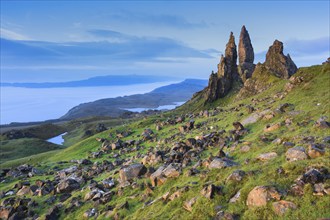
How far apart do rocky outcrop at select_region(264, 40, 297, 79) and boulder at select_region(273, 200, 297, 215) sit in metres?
110

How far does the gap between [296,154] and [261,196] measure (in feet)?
23.2

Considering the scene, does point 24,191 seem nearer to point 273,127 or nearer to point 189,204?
point 189,204

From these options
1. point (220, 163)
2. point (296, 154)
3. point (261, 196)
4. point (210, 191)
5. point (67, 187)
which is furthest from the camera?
point (67, 187)

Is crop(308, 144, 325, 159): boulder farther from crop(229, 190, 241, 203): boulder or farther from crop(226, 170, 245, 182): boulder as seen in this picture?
crop(229, 190, 241, 203): boulder

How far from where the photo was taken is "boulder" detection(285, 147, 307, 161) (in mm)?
24188

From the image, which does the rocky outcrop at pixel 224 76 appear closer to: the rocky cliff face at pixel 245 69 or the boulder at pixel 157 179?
the rocky cliff face at pixel 245 69

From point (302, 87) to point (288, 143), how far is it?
3301cm

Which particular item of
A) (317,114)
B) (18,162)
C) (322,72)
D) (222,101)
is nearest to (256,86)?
(222,101)

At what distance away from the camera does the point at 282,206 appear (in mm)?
18172

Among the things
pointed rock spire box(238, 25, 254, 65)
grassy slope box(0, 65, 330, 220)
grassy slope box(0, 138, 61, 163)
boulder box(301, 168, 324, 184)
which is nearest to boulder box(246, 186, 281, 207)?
grassy slope box(0, 65, 330, 220)

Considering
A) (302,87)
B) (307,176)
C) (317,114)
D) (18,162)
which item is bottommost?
(18,162)

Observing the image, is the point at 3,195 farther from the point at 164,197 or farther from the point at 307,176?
the point at 307,176

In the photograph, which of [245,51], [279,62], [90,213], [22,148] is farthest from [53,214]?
[245,51]

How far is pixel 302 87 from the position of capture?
56.9 metres
